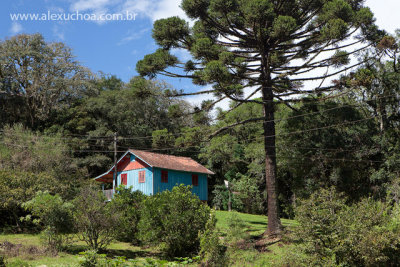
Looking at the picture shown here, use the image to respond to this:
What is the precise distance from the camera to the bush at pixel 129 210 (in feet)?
57.1

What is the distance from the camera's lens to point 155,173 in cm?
2873

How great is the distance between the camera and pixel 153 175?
2853 centimetres

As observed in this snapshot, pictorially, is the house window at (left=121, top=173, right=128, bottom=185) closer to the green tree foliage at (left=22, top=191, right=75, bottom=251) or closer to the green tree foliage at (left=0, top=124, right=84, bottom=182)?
the green tree foliage at (left=0, top=124, right=84, bottom=182)

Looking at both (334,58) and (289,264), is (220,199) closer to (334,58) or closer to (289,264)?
(334,58)

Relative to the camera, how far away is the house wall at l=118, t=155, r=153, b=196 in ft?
94.4

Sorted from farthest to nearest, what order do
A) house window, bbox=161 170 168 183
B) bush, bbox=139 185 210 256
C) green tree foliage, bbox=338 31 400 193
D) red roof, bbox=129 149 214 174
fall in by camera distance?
house window, bbox=161 170 168 183 → red roof, bbox=129 149 214 174 → green tree foliage, bbox=338 31 400 193 → bush, bbox=139 185 210 256

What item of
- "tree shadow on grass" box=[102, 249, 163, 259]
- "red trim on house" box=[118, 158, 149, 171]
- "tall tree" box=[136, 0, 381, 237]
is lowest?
"tree shadow on grass" box=[102, 249, 163, 259]

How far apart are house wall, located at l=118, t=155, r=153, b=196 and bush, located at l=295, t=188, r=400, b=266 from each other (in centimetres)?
1893

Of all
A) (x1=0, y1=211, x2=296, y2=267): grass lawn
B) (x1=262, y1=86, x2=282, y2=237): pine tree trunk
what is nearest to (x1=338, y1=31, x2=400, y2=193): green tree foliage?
(x1=262, y1=86, x2=282, y2=237): pine tree trunk

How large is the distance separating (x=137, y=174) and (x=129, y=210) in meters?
12.5

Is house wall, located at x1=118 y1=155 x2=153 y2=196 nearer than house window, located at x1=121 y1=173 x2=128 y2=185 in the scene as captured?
Yes

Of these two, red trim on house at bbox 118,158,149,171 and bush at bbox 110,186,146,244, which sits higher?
red trim on house at bbox 118,158,149,171

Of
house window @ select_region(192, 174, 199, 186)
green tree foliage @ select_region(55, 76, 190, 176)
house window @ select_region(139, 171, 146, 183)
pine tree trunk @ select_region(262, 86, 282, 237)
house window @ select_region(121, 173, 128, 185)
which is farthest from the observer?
green tree foliage @ select_region(55, 76, 190, 176)

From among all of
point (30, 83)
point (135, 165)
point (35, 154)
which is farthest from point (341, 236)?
point (30, 83)
